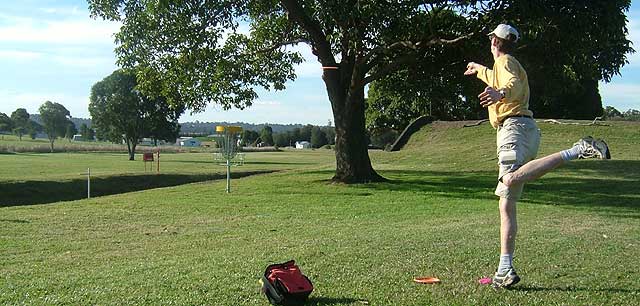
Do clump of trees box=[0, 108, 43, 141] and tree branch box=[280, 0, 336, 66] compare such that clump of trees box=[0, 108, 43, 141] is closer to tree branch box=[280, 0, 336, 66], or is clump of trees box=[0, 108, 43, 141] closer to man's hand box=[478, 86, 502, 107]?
tree branch box=[280, 0, 336, 66]

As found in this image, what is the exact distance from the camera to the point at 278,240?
29.0 feet

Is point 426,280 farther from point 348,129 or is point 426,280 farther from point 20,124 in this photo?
point 20,124

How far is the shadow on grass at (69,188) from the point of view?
27109mm

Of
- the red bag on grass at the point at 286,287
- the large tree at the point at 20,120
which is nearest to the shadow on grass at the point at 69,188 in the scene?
the red bag on grass at the point at 286,287

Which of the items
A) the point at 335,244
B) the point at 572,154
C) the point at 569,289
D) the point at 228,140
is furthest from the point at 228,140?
the point at 572,154

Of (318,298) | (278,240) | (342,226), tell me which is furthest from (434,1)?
(318,298)

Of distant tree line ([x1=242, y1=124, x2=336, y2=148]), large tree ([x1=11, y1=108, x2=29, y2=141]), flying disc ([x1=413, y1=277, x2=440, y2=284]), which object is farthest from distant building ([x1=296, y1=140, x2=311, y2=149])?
flying disc ([x1=413, y1=277, x2=440, y2=284])

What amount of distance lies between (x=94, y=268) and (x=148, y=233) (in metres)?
3.35

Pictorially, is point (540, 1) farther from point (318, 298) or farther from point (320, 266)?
point (318, 298)

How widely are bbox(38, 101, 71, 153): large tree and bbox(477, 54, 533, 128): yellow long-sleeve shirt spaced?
100179 mm

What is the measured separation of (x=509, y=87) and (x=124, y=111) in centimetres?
6246

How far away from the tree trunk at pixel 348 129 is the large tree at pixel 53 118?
86.6 meters

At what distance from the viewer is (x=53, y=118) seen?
319 ft

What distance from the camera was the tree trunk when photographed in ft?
64.5
